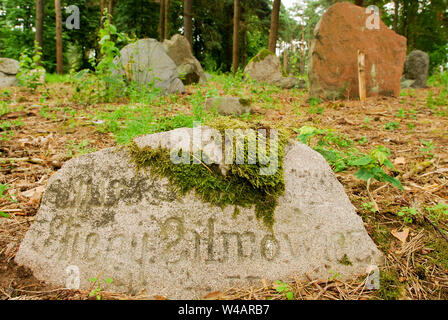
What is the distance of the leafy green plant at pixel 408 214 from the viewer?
209cm

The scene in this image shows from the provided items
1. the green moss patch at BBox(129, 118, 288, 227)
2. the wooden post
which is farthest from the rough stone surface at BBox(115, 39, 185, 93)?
the green moss patch at BBox(129, 118, 288, 227)

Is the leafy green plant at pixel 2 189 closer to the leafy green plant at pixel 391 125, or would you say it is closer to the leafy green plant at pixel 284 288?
the leafy green plant at pixel 284 288

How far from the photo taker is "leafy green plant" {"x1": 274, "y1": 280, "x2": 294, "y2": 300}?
1.58 m

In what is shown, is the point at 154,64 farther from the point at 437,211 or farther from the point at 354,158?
the point at 437,211

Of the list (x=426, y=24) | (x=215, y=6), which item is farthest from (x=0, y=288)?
(x=426, y=24)

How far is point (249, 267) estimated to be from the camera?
175cm

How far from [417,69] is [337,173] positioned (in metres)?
11.0

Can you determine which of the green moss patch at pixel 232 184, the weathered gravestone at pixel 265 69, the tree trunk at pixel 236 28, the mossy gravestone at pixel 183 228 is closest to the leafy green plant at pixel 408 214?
the mossy gravestone at pixel 183 228

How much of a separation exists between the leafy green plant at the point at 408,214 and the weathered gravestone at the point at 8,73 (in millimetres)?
9215

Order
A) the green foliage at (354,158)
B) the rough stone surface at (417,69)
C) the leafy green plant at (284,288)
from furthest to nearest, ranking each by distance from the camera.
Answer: the rough stone surface at (417,69), the green foliage at (354,158), the leafy green plant at (284,288)

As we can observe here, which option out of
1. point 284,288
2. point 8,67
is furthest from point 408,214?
point 8,67

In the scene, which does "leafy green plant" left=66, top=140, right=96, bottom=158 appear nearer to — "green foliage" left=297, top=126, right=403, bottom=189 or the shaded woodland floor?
the shaded woodland floor

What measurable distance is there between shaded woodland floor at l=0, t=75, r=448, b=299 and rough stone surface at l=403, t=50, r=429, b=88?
5760 mm

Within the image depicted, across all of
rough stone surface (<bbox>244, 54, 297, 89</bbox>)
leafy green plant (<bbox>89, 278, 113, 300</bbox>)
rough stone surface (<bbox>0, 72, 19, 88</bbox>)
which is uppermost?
rough stone surface (<bbox>244, 54, 297, 89</bbox>)
